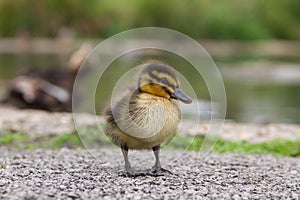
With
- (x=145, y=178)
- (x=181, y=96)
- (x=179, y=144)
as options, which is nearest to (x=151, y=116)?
(x=181, y=96)

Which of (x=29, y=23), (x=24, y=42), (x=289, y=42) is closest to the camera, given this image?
(x=24, y=42)

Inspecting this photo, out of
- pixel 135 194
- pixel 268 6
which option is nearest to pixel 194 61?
pixel 135 194

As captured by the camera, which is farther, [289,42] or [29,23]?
[289,42]

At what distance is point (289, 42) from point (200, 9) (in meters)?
6.20

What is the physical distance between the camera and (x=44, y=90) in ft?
47.6

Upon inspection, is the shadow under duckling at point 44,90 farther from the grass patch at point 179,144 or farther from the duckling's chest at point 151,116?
the duckling's chest at point 151,116

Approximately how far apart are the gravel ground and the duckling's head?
695 millimetres

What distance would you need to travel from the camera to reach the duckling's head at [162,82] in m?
5.59

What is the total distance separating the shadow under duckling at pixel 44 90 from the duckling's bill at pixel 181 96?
8.57 meters

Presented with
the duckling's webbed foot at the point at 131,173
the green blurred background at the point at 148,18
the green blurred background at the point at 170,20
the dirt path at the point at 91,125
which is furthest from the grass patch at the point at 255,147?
the green blurred background at the point at 148,18

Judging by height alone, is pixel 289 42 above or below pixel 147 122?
above

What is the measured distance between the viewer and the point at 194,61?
6746 mm

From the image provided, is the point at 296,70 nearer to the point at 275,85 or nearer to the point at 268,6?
the point at 275,85

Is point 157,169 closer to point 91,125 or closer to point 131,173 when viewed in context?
point 131,173
